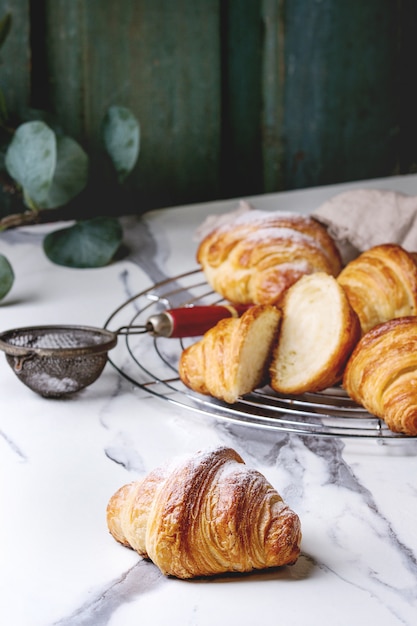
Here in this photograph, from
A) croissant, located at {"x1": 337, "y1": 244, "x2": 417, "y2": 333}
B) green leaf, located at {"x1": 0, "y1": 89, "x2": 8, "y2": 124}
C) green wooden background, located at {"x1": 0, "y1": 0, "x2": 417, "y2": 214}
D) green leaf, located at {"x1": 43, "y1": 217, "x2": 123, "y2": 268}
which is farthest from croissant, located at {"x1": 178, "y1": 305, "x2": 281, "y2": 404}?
green wooden background, located at {"x1": 0, "y1": 0, "x2": 417, "y2": 214}

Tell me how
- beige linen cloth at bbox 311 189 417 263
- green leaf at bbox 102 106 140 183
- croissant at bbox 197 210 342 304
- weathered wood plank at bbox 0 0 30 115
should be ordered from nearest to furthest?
croissant at bbox 197 210 342 304
beige linen cloth at bbox 311 189 417 263
green leaf at bbox 102 106 140 183
weathered wood plank at bbox 0 0 30 115

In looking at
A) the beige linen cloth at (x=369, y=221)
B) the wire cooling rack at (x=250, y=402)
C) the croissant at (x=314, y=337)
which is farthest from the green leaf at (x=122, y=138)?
the croissant at (x=314, y=337)

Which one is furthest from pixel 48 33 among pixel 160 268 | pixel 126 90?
pixel 160 268

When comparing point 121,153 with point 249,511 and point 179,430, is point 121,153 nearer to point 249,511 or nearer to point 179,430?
point 179,430

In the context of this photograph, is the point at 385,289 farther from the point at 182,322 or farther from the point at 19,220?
the point at 19,220

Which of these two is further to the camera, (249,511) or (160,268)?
(160,268)

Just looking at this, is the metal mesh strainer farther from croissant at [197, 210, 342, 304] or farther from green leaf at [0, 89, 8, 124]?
green leaf at [0, 89, 8, 124]
